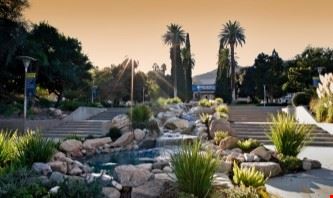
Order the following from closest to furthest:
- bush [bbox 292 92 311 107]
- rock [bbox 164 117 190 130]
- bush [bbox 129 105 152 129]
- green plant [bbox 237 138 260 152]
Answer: green plant [bbox 237 138 260 152]
bush [bbox 129 105 152 129]
rock [bbox 164 117 190 130]
bush [bbox 292 92 311 107]

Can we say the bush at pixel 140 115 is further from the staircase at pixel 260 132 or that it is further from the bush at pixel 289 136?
the bush at pixel 289 136

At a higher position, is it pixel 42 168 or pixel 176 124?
pixel 176 124

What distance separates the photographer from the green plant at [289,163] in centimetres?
829

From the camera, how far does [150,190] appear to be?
5547mm

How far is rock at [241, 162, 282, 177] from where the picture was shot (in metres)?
7.70

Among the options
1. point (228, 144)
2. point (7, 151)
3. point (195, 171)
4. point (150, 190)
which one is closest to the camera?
point (195, 171)

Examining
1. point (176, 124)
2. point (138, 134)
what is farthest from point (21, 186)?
point (176, 124)

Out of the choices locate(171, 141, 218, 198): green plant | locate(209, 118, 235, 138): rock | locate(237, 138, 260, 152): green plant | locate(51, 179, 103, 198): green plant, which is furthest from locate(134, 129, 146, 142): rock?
locate(51, 179, 103, 198): green plant

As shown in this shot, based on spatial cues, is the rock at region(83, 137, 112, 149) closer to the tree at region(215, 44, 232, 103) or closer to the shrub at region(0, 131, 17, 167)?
the shrub at region(0, 131, 17, 167)

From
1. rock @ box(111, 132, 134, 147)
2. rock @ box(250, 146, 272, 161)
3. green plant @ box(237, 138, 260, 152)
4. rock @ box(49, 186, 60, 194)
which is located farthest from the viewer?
rock @ box(111, 132, 134, 147)

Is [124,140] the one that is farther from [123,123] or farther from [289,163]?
[289,163]

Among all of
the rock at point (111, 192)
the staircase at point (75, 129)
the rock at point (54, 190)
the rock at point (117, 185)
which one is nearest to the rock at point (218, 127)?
the staircase at point (75, 129)

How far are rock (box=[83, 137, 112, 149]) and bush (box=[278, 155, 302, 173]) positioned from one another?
651 centimetres

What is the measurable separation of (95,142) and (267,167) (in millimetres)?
6823
